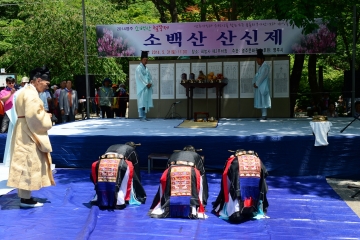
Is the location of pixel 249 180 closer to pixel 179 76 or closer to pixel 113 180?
pixel 113 180

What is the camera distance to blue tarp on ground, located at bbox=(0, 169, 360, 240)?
3977 mm

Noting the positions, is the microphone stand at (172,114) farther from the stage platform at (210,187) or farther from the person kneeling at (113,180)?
the person kneeling at (113,180)

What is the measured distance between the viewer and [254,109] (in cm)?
981

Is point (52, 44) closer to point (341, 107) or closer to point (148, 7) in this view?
point (148, 7)

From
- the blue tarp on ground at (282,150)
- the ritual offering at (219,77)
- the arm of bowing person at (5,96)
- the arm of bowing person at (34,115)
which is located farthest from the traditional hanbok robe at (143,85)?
the arm of bowing person at (34,115)

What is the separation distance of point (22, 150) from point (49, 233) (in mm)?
1013

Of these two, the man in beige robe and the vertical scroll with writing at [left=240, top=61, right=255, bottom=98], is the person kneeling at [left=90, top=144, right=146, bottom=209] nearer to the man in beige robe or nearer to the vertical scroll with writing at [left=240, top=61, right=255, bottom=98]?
the man in beige robe

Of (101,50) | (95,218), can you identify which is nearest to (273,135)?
(95,218)

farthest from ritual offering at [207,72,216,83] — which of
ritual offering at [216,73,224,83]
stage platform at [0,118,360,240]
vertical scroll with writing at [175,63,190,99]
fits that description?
stage platform at [0,118,360,240]

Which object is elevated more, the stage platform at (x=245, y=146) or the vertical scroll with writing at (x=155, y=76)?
the vertical scroll with writing at (x=155, y=76)

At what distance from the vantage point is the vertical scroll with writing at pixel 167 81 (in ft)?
33.3

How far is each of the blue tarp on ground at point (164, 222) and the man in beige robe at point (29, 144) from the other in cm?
35

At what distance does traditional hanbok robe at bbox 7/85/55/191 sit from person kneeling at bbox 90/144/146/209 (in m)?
0.59

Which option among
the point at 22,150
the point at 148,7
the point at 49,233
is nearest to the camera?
the point at 49,233
